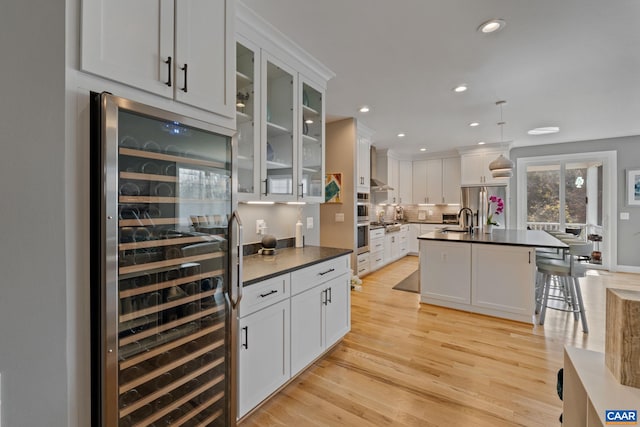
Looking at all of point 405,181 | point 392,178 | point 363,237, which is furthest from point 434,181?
point 363,237

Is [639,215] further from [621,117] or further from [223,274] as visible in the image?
[223,274]

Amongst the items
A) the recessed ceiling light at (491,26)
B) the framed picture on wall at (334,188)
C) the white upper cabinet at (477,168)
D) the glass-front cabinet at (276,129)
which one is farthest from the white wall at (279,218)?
the white upper cabinet at (477,168)

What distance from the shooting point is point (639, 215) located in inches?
214

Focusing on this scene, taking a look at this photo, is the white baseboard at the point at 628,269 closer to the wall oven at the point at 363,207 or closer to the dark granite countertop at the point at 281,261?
the wall oven at the point at 363,207

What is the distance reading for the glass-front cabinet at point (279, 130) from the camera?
221 cm

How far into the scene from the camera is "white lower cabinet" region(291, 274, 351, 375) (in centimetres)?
204

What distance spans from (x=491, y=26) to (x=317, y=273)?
231cm

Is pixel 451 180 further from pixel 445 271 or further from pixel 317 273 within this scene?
pixel 317 273

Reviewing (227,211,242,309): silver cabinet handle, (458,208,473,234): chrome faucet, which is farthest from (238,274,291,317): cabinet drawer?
(458,208,473,234): chrome faucet

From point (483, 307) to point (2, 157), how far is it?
4144 mm

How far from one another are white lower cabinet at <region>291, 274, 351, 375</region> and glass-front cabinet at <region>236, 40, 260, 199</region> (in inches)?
35.3

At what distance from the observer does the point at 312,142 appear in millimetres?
2848

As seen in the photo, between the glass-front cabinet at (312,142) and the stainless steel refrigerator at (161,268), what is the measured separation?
4.14 feet

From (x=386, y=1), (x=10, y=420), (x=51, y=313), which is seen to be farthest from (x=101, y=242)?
(x=386, y=1)
